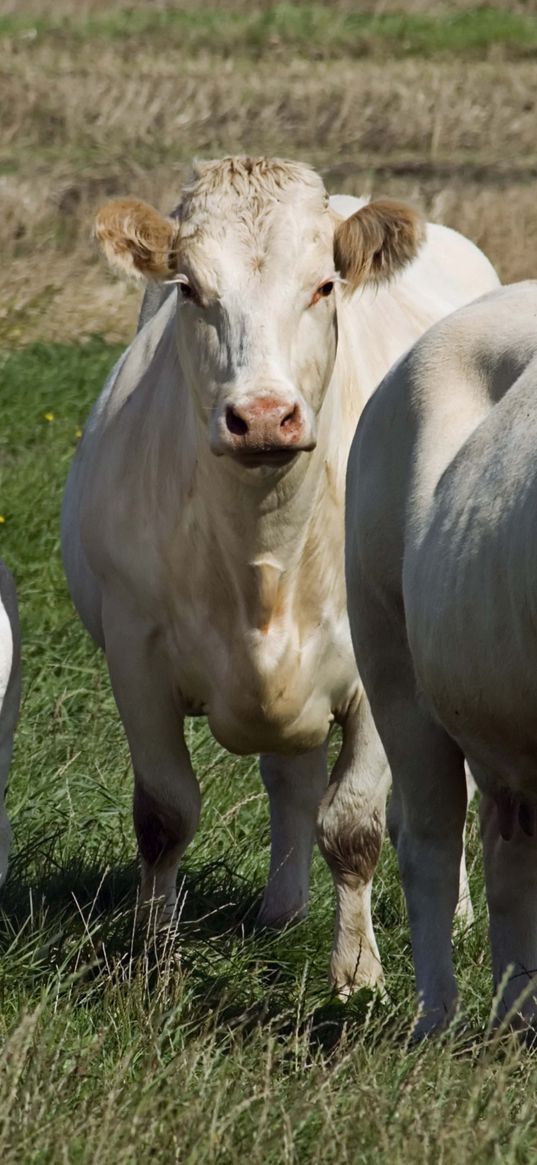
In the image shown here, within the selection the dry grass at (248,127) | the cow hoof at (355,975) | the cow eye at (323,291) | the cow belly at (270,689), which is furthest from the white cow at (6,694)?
the dry grass at (248,127)

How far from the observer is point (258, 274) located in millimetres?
4484

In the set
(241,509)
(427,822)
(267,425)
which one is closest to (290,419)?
(267,425)

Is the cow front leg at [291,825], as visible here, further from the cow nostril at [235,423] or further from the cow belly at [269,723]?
the cow nostril at [235,423]

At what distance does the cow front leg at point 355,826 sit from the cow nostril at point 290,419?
3.94 ft

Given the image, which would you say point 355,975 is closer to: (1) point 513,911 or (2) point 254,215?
(1) point 513,911

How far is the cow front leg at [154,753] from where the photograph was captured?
5.07 m

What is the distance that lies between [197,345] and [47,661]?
2.82 m

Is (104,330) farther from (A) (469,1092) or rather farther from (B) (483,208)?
(A) (469,1092)

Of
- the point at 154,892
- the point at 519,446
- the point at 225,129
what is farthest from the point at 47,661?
the point at 225,129

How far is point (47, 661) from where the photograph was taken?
7.19 meters

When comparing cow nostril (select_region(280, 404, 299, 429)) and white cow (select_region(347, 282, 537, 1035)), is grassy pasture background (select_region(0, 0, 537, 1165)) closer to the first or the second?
white cow (select_region(347, 282, 537, 1035))

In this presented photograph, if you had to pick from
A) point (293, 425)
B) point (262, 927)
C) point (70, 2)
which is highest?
point (70, 2)

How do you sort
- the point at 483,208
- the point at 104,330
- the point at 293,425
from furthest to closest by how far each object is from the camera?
the point at 483,208 < the point at 104,330 < the point at 293,425

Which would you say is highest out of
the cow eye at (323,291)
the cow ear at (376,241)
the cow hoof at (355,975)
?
the cow ear at (376,241)
